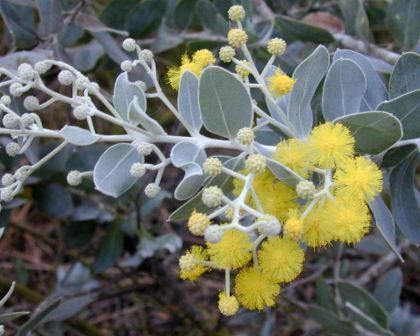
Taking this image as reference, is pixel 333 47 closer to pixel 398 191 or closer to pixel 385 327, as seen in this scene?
pixel 398 191

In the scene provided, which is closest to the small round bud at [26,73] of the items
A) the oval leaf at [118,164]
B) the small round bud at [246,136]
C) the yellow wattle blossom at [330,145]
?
the oval leaf at [118,164]

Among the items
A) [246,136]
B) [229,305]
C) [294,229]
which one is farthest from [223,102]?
[229,305]

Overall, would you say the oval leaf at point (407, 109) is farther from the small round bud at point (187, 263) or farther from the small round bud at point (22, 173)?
the small round bud at point (22, 173)

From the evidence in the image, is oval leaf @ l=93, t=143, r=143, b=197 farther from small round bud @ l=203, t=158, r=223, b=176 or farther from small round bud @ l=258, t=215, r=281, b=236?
small round bud @ l=258, t=215, r=281, b=236

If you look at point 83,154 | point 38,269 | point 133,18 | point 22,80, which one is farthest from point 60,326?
point 22,80

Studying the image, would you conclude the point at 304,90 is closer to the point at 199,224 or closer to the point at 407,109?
the point at 407,109

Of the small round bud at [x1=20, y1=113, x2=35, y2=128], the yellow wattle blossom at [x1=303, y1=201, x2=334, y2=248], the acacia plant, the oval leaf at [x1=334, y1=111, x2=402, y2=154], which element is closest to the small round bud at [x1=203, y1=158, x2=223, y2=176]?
the acacia plant

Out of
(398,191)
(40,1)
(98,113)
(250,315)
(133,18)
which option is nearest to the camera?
(98,113)
